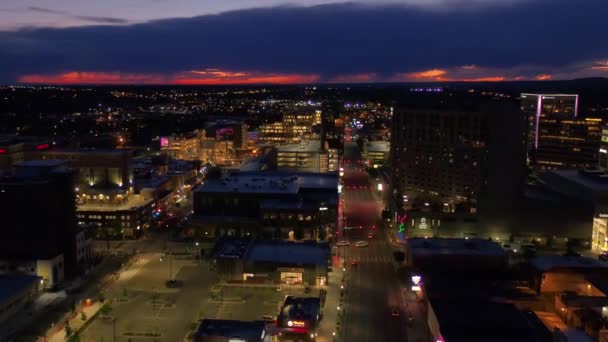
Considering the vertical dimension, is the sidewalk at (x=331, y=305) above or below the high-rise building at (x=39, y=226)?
below

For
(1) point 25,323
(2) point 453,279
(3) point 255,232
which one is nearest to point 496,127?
(2) point 453,279

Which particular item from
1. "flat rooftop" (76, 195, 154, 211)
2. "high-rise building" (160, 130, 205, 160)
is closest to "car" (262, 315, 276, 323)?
"flat rooftop" (76, 195, 154, 211)

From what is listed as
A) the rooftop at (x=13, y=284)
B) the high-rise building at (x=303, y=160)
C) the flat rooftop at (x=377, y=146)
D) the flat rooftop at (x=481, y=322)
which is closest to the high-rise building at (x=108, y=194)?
the rooftop at (x=13, y=284)

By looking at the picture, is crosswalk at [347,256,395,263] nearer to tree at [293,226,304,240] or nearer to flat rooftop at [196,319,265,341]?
tree at [293,226,304,240]

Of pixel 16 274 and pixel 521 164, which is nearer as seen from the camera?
pixel 16 274

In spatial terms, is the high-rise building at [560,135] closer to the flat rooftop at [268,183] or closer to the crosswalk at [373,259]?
the flat rooftop at [268,183]

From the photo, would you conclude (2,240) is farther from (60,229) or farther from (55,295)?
(55,295)
